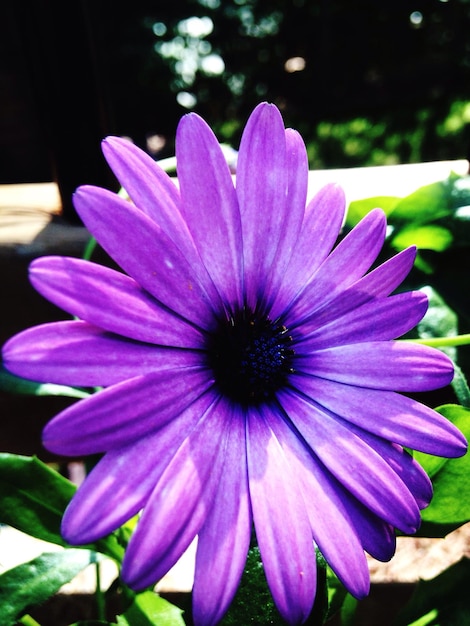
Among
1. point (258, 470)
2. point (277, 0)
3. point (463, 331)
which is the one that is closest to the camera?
point (258, 470)

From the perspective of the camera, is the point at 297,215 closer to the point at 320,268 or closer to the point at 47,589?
the point at 320,268

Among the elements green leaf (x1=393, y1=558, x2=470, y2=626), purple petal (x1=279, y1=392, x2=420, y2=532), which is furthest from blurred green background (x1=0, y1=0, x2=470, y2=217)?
purple petal (x1=279, y1=392, x2=420, y2=532)

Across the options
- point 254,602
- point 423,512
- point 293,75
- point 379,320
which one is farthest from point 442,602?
point 293,75

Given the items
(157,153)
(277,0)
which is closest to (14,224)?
(157,153)

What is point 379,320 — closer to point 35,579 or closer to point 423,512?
point 423,512

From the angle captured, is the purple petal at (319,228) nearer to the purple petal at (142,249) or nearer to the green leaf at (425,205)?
the purple petal at (142,249)

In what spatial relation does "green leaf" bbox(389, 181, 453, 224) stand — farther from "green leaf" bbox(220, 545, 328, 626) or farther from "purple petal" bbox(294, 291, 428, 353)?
"green leaf" bbox(220, 545, 328, 626)
